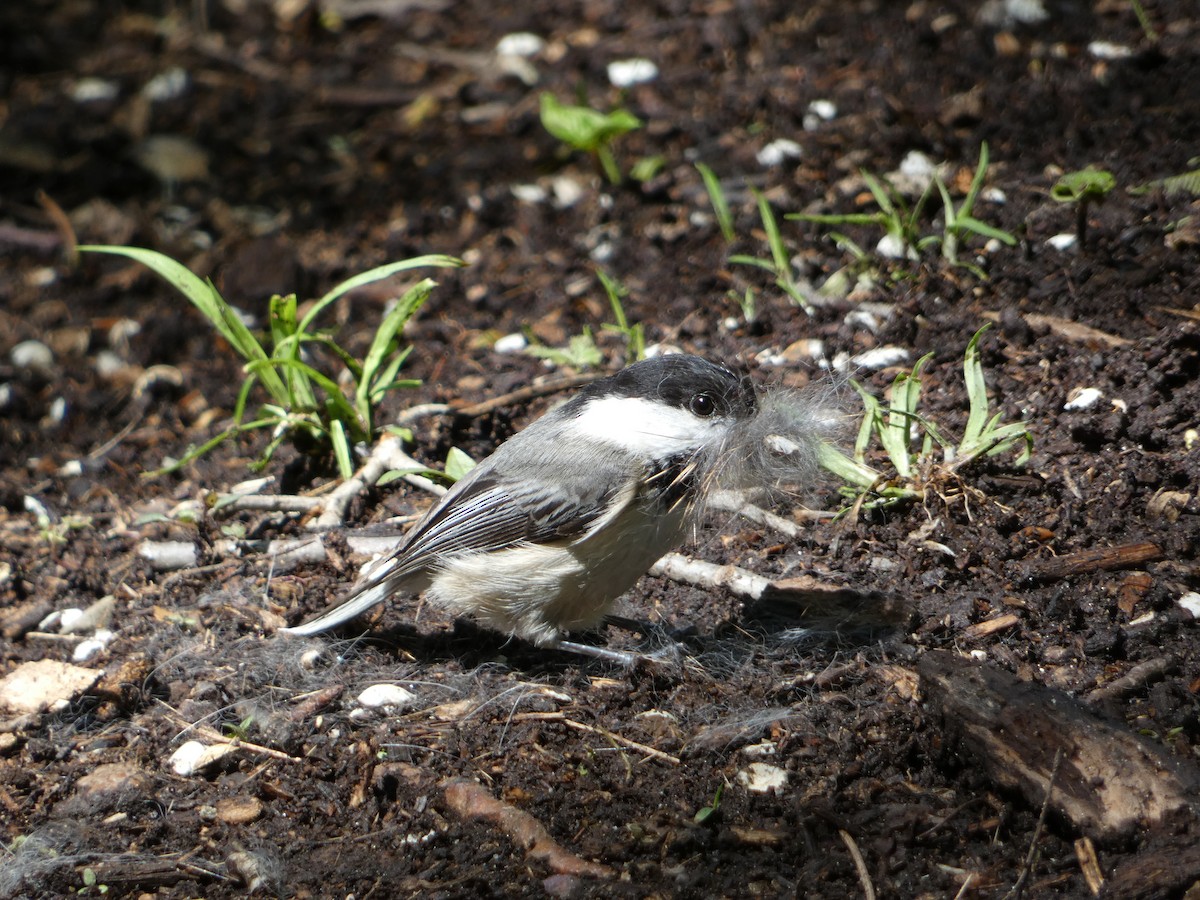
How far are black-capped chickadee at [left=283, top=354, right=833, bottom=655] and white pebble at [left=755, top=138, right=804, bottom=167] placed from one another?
72.3 inches

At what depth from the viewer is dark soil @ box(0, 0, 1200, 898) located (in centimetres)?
239

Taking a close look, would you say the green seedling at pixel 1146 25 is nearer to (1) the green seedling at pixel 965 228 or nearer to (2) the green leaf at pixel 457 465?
(1) the green seedling at pixel 965 228

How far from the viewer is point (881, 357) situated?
367 cm

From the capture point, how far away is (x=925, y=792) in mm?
2396

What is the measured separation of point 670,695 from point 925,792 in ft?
2.27

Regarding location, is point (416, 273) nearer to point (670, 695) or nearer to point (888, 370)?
point (888, 370)

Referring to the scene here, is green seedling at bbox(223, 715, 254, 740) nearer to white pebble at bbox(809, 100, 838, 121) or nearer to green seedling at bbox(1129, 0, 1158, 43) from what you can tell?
white pebble at bbox(809, 100, 838, 121)

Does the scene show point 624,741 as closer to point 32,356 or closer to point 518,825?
point 518,825

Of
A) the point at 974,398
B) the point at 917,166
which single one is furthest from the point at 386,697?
the point at 917,166

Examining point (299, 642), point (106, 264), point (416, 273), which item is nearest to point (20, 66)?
point (106, 264)

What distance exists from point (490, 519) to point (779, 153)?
7.80 feet

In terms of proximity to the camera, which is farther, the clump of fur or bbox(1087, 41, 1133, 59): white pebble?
bbox(1087, 41, 1133, 59): white pebble

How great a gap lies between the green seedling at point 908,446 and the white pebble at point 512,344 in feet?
5.06

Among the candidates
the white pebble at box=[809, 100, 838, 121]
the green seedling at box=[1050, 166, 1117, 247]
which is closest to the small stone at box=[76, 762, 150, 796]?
the green seedling at box=[1050, 166, 1117, 247]
